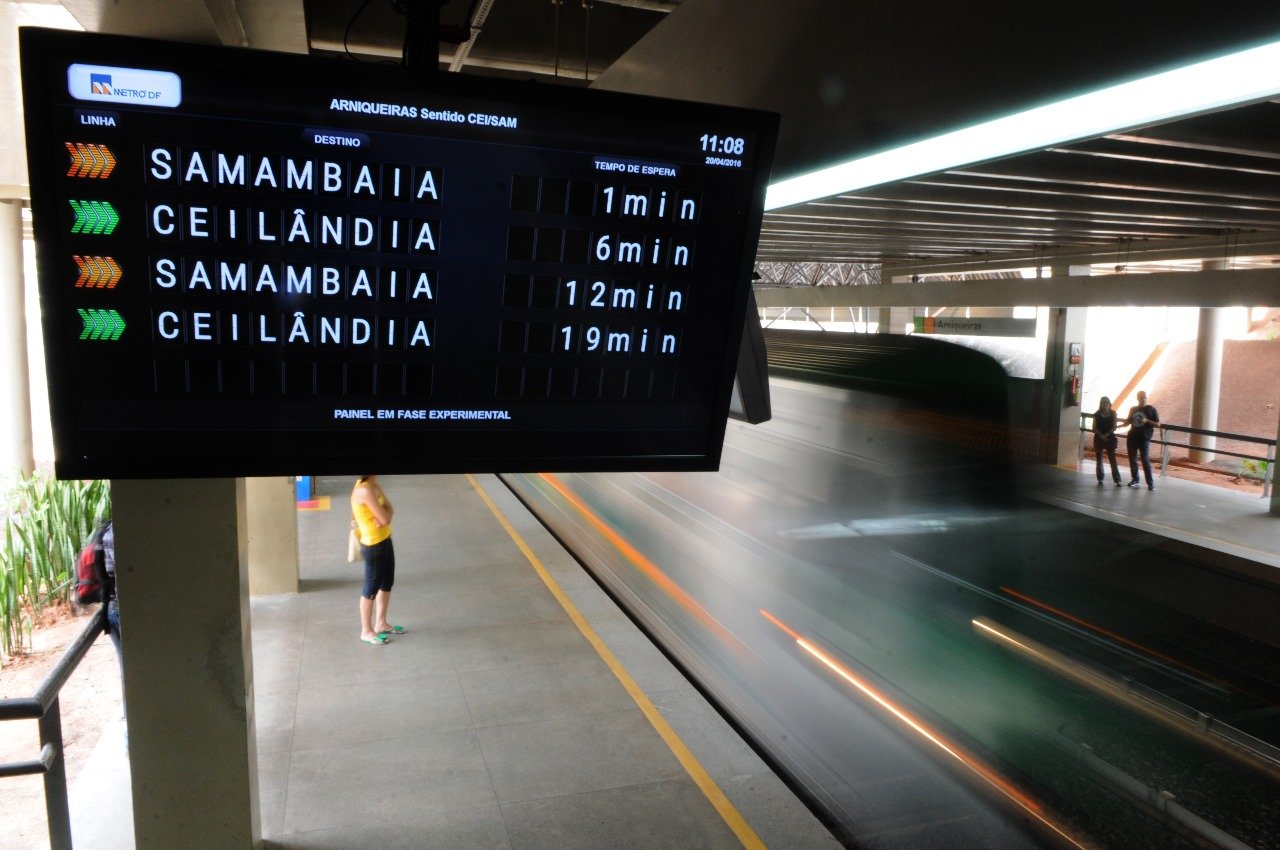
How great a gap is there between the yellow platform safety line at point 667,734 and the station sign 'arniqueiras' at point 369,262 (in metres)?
3.14

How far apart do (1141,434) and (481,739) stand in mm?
5629

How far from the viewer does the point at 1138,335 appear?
22.2 ft

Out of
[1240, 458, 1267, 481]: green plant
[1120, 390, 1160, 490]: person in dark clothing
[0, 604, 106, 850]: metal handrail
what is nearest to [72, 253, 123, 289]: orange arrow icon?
[0, 604, 106, 850]: metal handrail

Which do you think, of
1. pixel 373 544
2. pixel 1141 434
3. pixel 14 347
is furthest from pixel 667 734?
pixel 14 347

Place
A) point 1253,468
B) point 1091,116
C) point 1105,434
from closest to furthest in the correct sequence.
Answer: point 1091,116
point 1105,434
point 1253,468

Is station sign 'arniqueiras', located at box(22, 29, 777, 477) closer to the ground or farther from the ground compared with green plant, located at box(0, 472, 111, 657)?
farther from the ground

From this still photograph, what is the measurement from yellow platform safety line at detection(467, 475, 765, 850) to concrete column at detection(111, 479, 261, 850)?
107 inches

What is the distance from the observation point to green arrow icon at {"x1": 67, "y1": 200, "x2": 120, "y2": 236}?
2352 millimetres

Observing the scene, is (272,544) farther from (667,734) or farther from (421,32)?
(421,32)

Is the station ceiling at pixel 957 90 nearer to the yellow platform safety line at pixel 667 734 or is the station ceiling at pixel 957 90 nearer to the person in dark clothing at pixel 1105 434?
the person in dark clothing at pixel 1105 434

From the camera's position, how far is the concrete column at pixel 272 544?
912 cm

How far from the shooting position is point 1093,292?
476cm

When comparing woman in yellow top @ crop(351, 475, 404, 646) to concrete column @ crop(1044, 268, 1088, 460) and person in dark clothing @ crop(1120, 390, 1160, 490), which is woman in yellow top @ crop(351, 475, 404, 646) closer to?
concrete column @ crop(1044, 268, 1088, 460)

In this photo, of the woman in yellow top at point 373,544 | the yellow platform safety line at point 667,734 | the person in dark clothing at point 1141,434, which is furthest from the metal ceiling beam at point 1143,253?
the woman in yellow top at point 373,544
